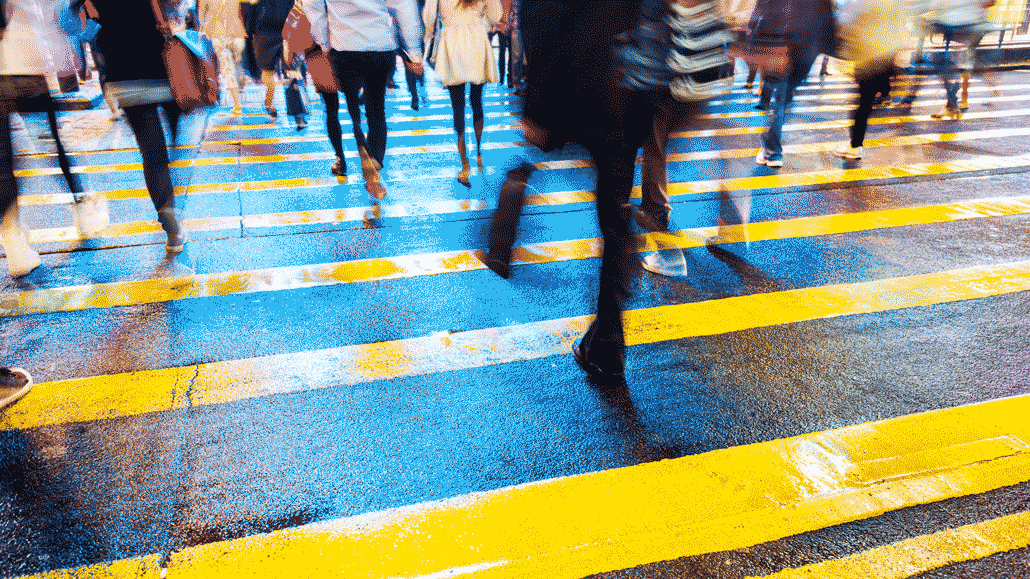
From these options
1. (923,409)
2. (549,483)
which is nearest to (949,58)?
(923,409)

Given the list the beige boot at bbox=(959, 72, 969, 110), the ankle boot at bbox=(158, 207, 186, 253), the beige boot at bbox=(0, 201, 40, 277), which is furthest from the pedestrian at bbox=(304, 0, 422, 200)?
the beige boot at bbox=(959, 72, 969, 110)

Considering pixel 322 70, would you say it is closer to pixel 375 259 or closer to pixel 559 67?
pixel 375 259

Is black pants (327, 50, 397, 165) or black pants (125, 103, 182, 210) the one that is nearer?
black pants (125, 103, 182, 210)

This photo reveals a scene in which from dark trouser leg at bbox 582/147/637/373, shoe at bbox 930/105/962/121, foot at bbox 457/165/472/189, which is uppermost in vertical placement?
dark trouser leg at bbox 582/147/637/373

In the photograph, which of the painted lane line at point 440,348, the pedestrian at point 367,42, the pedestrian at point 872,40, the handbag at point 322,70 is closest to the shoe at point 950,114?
the pedestrian at point 872,40

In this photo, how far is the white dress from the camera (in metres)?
5.68

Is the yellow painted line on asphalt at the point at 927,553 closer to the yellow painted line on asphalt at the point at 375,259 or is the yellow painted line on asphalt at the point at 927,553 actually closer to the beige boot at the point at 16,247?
the yellow painted line on asphalt at the point at 375,259

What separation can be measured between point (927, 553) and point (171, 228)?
16.1 feet

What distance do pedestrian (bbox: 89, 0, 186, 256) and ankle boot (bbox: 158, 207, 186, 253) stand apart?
0.05m

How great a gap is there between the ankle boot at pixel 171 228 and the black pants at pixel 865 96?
20.5ft

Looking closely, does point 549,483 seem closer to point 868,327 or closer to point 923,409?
point 923,409

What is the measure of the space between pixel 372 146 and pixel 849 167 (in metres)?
5.14

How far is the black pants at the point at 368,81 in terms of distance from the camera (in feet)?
17.1

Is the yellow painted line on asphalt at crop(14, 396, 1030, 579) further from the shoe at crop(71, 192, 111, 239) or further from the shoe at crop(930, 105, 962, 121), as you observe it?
the shoe at crop(930, 105, 962, 121)
